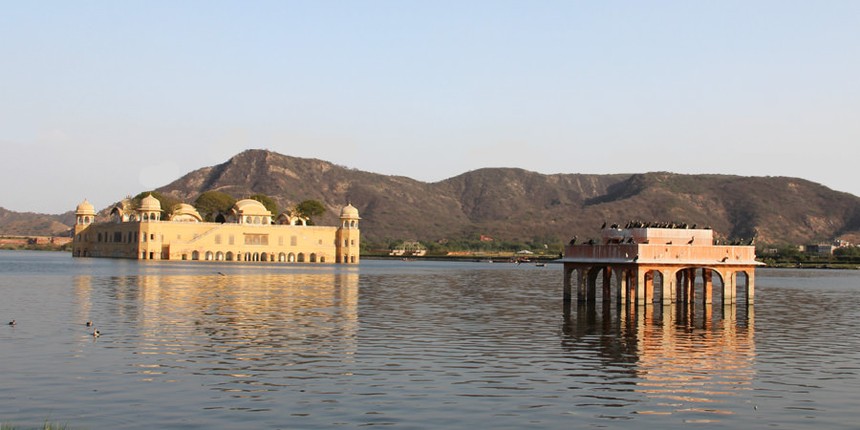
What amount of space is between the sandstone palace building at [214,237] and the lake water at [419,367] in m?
114

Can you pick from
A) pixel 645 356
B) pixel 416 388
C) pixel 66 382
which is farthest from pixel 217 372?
pixel 645 356

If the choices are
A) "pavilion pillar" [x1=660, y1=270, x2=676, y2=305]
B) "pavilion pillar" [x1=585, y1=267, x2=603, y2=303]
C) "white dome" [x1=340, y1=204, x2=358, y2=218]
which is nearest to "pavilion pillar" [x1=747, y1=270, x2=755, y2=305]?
"pavilion pillar" [x1=660, y1=270, x2=676, y2=305]

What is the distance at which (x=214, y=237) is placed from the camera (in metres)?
162

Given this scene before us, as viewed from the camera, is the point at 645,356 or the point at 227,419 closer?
the point at 227,419

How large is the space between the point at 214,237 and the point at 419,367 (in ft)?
463

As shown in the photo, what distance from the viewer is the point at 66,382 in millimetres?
22516

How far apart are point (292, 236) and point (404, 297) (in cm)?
11500

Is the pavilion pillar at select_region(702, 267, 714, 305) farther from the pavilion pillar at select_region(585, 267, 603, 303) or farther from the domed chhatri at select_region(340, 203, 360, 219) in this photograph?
the domed chhatri at select_region(340, 203, 360, 219)

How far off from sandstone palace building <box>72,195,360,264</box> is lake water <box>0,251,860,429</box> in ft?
374

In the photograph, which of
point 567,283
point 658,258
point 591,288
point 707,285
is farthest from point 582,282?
point 707,285

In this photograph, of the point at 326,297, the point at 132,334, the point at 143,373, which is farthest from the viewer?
the point at 326,297

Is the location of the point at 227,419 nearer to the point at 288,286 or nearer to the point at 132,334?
the point at 132,334

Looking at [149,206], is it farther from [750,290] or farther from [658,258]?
[658,258]

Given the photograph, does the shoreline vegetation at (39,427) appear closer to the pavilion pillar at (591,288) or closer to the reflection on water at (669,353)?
the reflection on water at (669,353)
